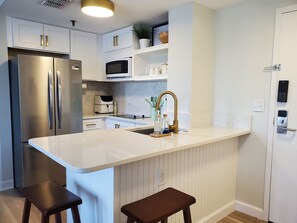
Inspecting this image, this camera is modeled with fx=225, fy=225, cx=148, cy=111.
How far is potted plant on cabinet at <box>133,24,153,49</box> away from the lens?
123 inches

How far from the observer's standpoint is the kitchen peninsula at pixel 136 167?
4.55ft

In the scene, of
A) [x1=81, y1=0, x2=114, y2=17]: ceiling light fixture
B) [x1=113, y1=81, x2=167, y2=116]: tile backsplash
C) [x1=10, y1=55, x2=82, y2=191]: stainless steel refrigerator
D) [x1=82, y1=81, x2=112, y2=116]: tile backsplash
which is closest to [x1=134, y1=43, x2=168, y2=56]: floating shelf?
[x1=113, y1=81, x2=167, y2=116]: tile backsplash

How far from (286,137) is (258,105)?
1.31ft

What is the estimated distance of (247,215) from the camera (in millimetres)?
2408

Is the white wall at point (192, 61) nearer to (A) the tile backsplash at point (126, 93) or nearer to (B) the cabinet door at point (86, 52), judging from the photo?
(A) the tile backsplash at point (126, 93)

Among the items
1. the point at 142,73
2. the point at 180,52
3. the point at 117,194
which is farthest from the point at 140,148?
the point at 142,73

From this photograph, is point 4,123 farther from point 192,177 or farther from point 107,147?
point 192,177

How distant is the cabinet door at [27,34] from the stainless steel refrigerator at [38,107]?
12.7 inches

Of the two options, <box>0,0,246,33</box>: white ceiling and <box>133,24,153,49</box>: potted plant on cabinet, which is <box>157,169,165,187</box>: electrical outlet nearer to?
<box>0,0,246,33</box>: white ceiling

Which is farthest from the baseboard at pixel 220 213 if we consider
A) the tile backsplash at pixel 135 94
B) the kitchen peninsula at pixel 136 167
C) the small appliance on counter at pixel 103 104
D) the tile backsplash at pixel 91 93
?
the tile backsplash at pixel 91 93

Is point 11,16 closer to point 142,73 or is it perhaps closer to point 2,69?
point 2,69

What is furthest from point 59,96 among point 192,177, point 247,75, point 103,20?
point 247,75

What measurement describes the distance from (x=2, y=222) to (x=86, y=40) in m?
2.70

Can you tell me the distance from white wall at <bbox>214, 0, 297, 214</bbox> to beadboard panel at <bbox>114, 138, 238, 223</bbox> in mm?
154
